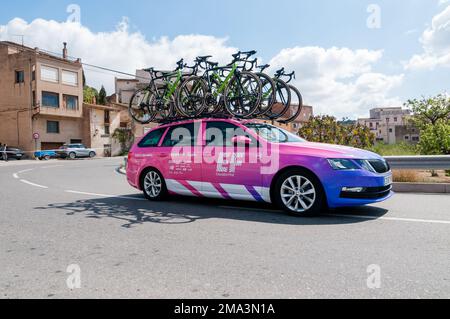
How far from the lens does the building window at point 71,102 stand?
143 feet

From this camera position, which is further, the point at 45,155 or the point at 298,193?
the point at 45,155

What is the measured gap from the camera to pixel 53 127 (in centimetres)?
4278

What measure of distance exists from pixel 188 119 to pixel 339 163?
128 inches

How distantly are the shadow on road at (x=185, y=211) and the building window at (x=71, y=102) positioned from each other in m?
40.2

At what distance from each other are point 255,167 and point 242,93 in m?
2.61

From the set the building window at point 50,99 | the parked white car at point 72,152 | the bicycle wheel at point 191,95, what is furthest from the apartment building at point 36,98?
the bicycle wheel at point 191,95

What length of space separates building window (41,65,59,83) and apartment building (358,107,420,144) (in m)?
48.6

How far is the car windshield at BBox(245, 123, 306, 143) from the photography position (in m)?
6.09

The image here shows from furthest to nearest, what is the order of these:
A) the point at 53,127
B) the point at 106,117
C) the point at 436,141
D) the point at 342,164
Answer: the point at 106,117 → the point at 53,127 → the point at 436,141 → the point at 342,164

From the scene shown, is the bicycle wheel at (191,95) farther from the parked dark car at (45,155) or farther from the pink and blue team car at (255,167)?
the parked dark car at (45,155)

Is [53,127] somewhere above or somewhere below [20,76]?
below

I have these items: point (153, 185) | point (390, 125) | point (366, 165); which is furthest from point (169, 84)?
point (390, 125)

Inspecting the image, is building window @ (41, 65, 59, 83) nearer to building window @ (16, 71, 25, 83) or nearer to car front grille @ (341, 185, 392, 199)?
building window @ (16, 71, 25, 83)

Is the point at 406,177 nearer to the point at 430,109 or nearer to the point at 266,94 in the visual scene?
the point at 266,94
